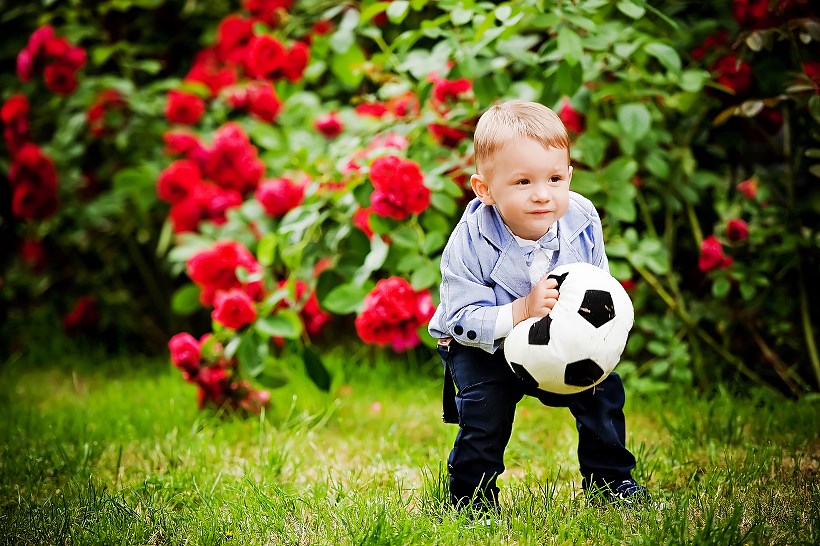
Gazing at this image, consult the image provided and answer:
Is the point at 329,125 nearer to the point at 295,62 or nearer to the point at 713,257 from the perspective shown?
the point at 295,62

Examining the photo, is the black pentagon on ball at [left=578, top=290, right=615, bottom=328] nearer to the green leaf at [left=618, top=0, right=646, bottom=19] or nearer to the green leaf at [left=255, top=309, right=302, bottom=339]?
the green leaf at [left=618, top=0, right=646, bottom=19]

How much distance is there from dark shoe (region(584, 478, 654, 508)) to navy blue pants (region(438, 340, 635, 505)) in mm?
19

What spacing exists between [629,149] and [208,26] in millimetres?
2354

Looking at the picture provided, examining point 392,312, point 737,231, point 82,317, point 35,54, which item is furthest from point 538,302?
point 82,317

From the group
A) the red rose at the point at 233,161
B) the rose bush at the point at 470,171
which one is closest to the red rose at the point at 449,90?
the rose bush at the point at 470,171

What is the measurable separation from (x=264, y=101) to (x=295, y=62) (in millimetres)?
306

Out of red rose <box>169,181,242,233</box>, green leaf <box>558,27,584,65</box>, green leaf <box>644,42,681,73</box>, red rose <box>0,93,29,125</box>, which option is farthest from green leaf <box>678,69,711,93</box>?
red rose <box>0,93,29,125</box>

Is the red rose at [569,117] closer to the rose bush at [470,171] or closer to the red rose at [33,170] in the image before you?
the rose bush at [470,171]

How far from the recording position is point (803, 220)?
2.97m

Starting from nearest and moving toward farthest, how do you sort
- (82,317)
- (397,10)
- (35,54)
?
(397,10) < (35,54) < (82,317)

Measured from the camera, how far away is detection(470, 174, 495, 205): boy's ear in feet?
6.37

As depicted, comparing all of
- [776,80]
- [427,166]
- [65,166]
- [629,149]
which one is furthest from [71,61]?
[776,80]

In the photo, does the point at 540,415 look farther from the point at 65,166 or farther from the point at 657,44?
the point at 65,166

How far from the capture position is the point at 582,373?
5.97 ft
